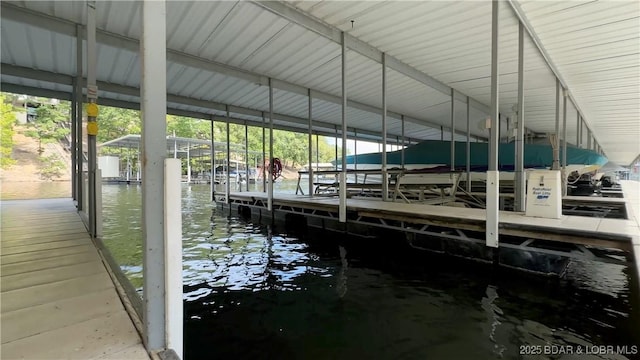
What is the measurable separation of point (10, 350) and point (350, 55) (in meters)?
6.74

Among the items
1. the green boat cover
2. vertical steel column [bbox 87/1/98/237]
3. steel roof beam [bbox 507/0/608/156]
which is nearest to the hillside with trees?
the green boat cover

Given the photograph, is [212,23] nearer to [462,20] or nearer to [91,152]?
[91,152]

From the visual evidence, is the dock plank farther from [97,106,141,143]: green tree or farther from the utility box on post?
[97,106,141,143]: green tree

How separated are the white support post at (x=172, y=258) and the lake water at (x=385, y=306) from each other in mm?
982

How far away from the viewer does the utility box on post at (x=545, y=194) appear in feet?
13.7

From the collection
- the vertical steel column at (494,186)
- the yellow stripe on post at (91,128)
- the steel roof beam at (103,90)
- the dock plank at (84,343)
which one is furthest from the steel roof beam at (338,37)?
the steel roof beam at (103,90)

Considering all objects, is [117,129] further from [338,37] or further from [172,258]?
[172,258]

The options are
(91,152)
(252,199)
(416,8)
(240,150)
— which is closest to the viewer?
(91,152)

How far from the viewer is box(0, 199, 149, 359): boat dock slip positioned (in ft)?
4.63

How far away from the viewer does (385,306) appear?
3031mm

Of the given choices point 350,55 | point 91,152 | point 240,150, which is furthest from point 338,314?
point 240,150

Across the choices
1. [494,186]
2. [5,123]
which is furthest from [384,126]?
[5,123]

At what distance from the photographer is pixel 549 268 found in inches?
151

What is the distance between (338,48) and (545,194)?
14.9 ft
